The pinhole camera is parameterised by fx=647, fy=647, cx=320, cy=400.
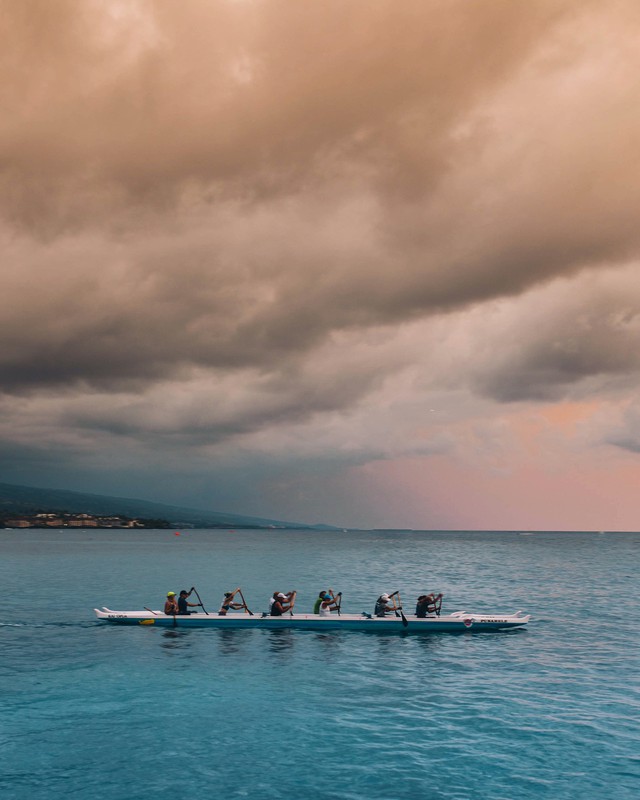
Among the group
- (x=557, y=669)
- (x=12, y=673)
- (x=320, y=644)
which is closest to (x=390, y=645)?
(x=320, y=644)

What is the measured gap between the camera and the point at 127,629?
47.4 m

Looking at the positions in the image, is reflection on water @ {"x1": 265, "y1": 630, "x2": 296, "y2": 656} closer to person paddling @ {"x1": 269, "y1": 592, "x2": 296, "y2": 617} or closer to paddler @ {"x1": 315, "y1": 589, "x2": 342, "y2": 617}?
person paddling @ {"x1": 269, "y1": 592, "x2": 296, "y2": 617}

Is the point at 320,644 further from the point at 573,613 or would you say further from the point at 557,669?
the point at 573,613

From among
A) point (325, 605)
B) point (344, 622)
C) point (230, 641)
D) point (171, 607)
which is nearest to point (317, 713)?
point (230, 641)

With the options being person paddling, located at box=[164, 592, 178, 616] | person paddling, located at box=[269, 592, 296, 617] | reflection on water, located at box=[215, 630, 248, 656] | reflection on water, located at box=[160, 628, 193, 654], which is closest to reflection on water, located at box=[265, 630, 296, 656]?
person paddling, located at box=[269, 592, 296, 617]

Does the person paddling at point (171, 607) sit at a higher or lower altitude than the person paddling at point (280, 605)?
lower

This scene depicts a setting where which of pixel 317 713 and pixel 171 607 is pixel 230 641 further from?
pixel 317 713

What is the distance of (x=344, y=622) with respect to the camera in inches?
1800

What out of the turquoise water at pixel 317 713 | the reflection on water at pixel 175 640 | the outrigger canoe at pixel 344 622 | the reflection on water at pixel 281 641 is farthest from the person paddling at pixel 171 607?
the reflection on water at pixel 281 641

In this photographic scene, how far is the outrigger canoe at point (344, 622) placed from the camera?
45375mm

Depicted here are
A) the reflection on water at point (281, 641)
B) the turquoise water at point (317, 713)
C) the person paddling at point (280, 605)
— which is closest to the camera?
the turquoise water at point (317, 713)

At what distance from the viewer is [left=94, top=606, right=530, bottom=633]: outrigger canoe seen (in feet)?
149

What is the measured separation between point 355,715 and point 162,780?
925 centimetres

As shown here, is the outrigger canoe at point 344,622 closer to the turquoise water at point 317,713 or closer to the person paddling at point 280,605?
the person paddling at point 280,605
